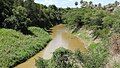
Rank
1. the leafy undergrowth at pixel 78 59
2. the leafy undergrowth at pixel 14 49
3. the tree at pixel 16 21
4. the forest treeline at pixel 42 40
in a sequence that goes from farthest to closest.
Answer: the tree at pixel 16 21
the leafy undergrowth at pixel 14 49
the forest treeline at pixel 42 40
the leafy undergrowth at pixel 78 59

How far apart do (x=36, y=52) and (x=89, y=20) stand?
26173 millimetres

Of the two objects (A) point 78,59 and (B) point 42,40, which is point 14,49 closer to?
(B) point 42,40

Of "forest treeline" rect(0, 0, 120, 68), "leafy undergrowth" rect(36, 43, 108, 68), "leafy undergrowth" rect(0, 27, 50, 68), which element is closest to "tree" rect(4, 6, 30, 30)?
"forest treeline" rect(0, 0, 120, 68)

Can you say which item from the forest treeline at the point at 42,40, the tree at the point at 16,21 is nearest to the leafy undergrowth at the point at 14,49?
the forest treeline at the point at 42,40

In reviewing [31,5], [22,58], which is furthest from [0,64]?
[31,5]

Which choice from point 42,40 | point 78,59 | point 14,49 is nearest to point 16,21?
point 42,40

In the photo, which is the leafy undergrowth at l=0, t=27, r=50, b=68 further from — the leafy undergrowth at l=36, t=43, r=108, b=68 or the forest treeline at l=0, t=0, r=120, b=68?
the leafy undergrowth at l=36, t=43, r=108, b=68

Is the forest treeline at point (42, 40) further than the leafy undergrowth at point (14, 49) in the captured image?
No

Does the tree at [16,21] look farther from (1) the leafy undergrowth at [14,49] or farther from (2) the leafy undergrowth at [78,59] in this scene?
(2) the leafy undergrowth at [78,59]

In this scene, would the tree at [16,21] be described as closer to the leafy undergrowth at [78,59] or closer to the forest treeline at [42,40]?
the forest treeline at [42,40]

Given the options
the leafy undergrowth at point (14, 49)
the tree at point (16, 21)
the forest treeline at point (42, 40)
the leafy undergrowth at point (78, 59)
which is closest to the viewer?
the leafy undergrowth at point (78, 59)

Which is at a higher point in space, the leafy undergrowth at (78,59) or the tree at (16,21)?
the leafy undergrowth at (78,59)

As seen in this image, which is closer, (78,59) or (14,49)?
(78,59)

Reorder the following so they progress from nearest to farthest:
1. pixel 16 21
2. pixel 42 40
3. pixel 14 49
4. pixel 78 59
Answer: pixel 78 59 → pixel 14 49 → pixel 42 40 → pixel 16 21
